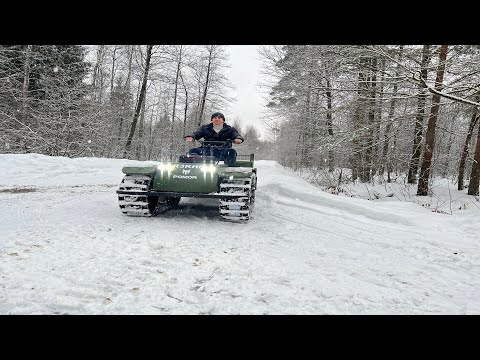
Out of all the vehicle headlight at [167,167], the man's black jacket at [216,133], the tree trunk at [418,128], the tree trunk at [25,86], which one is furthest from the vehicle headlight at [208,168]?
the tree trunk at [25,86]

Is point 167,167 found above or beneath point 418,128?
beneath

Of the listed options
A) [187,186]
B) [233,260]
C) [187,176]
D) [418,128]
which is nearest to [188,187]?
[187,186]

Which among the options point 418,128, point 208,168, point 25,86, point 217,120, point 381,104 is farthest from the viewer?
point 25,86

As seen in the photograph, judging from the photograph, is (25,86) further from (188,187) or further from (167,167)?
(188,187)

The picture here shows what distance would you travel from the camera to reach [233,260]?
368 centimetres

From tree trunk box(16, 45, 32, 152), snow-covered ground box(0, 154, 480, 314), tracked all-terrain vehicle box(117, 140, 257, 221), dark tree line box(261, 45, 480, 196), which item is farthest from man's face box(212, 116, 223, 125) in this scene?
tree trunk box(16, 45, 32, 152)

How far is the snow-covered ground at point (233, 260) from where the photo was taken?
2584mm

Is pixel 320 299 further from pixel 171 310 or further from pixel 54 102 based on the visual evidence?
pixel 54 102

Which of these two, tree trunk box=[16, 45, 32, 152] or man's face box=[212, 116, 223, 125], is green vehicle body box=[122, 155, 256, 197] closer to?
man's face box=[212, 116, 223, 125]

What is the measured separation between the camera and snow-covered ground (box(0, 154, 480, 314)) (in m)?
2.58

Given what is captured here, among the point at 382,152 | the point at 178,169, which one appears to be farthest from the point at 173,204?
the point at 382,152

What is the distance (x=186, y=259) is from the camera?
3648 millimetres

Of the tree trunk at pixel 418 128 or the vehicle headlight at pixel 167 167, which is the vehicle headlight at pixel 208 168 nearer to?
the vehicle headlight at pixel 167 167
